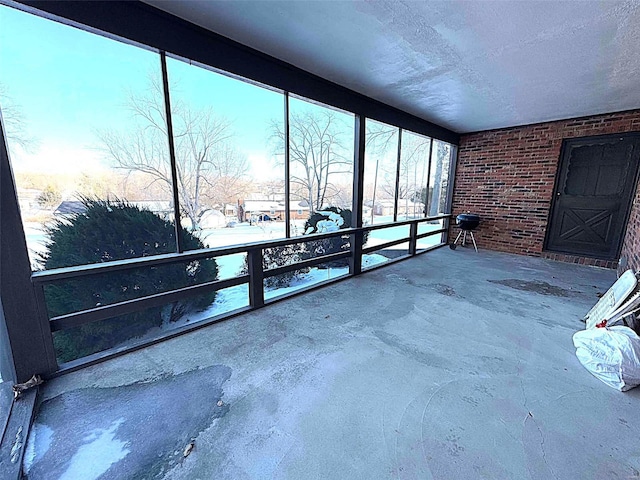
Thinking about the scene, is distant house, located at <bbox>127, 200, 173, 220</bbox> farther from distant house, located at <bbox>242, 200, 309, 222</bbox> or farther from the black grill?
the black grill

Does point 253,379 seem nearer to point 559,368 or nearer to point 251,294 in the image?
point 251,294

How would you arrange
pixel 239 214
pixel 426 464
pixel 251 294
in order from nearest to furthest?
pixel 426 464 → pixel 251 294 → pixel 239 214

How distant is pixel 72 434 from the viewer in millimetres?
1448

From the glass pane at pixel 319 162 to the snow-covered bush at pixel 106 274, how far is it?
2220 mm

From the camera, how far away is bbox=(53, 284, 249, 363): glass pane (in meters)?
2.98

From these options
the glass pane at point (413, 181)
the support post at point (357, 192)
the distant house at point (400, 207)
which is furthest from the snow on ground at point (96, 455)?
the glass pane at point (413, 181)

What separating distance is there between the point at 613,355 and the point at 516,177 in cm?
464

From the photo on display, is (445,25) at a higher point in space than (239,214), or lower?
higher

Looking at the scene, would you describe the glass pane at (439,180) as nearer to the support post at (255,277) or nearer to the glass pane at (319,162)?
the glass pane at (319,162)

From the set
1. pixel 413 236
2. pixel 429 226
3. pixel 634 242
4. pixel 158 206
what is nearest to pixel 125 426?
pixel 158 206

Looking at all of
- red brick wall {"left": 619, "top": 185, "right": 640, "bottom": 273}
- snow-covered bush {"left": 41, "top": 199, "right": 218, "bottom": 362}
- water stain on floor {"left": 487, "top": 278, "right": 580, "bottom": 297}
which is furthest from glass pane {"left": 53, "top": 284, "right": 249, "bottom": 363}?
red brick wall {"left": 619, "top": 185, "right": 640, "bottom": 273}

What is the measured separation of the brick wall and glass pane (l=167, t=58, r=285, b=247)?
445cm

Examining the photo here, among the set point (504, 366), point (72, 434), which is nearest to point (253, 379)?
point (72, 434)

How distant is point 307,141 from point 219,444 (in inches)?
187
